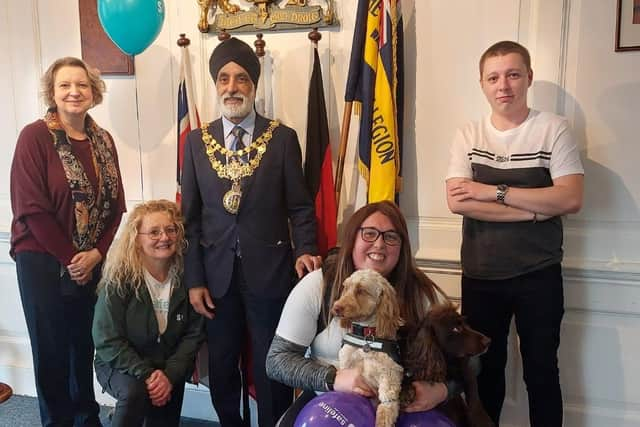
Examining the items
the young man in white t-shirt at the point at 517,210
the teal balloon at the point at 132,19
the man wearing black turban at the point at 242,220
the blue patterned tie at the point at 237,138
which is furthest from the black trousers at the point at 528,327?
the teal balloon at the point at 132,19

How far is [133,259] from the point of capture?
81.7 inches

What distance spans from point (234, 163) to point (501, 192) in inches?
36.5

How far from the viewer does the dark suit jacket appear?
6.77 feet

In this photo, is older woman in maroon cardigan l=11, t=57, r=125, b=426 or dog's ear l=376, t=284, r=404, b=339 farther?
older woman in maroon cardigan l=11, t=57, r=125, b=426

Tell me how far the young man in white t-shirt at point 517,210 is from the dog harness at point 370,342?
0.63m

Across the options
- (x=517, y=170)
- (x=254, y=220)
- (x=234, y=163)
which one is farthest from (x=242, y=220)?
(x=517, y=170)

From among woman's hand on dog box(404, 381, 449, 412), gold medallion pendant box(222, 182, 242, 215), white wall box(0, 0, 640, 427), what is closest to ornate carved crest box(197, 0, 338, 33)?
white wall box(0, 0, 640, 427)

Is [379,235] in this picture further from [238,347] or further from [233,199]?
[238,347]

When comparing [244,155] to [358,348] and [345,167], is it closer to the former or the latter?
[345,167]

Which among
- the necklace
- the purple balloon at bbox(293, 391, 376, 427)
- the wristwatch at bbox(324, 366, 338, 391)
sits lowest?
the purple balloon at bbox(293, 391, 376, 427)

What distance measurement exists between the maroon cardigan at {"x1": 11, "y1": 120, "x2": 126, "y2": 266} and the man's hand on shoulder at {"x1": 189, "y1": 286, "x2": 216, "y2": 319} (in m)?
0.52

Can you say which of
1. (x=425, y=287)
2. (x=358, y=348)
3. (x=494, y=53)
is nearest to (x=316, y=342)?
(x=358, y=348)

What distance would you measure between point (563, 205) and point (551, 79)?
58 cm

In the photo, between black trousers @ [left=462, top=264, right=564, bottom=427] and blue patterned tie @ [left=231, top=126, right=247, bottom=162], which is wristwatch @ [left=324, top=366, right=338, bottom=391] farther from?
blue patterned tie @ [left=231, top=126, right=247, bottom=162]
